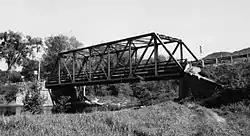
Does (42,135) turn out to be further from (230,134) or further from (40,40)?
(40,40)

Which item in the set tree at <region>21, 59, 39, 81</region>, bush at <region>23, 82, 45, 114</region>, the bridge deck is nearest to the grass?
the bridge deck

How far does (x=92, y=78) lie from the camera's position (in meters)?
35.8

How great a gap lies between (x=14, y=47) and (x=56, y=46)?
13.0 metres

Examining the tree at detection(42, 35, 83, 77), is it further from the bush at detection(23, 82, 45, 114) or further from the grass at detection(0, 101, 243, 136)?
the grass at detection(0, 101, 243, 136)

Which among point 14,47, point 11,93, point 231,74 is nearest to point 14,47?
point 14,47

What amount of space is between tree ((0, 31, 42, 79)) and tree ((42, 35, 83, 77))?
6.04m

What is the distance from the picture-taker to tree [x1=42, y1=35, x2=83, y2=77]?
220 ft

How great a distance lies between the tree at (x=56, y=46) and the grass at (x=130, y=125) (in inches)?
2039

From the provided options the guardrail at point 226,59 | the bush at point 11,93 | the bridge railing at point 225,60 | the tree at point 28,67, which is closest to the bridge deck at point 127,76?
the bridge railing at point 225,60

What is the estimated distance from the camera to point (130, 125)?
13672 mm

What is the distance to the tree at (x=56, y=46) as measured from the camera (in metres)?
67.2

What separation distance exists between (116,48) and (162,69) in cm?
1023

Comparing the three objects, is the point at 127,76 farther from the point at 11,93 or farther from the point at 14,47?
the point at 14,47

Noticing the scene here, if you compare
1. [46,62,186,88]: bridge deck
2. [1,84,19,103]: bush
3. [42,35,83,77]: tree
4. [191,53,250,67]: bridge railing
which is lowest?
[1,84,19,103]: bush
